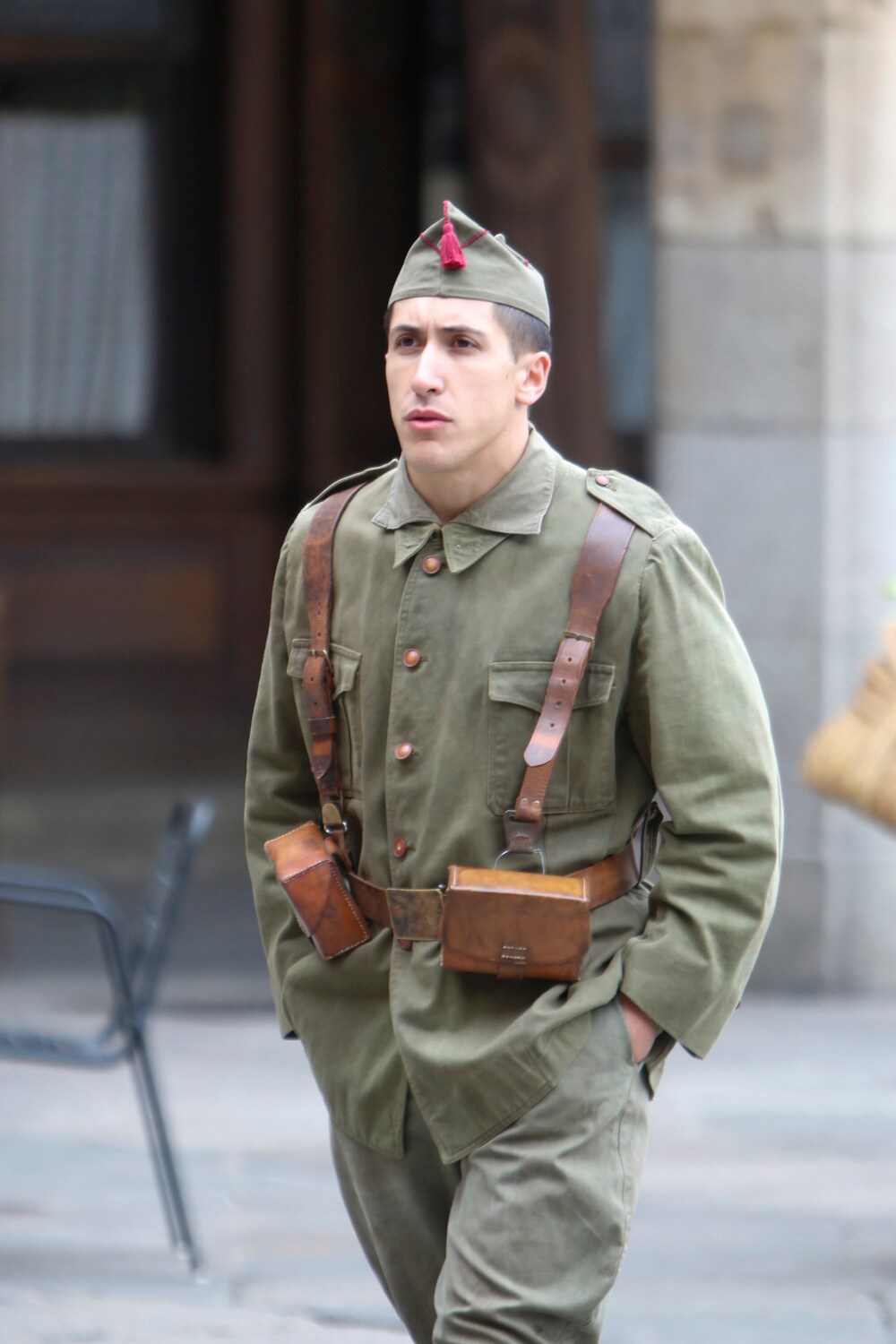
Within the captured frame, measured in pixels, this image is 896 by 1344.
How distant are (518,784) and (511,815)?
1.8 inches

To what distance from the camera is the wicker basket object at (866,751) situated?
4.62 meters

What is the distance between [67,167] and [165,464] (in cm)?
142

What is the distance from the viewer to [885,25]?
6660mm

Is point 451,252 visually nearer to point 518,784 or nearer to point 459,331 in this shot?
point 459,331

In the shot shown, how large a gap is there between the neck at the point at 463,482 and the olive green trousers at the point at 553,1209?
0.72 metres

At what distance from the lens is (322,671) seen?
3025mm

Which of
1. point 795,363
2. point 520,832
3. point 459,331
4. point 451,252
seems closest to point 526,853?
point 520,832

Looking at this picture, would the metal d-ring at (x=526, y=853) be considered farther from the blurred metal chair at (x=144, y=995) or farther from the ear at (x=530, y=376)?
the blurred metal chair at (x=144, y=995)

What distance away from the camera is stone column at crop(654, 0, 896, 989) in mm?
6668

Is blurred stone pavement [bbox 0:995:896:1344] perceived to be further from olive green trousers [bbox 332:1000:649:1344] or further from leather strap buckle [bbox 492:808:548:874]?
leather strap buckle [bbox 492:808:548:874]

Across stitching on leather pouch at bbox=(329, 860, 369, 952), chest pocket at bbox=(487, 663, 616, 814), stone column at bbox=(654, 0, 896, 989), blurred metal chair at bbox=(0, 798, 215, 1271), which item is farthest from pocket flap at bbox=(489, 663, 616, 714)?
stone column at bbox=(654, 0, 896, 989)

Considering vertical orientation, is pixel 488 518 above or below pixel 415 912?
above

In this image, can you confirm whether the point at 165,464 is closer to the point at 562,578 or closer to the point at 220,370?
the point at 220,370

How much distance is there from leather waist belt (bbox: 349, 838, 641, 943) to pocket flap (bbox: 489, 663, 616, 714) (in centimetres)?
24
